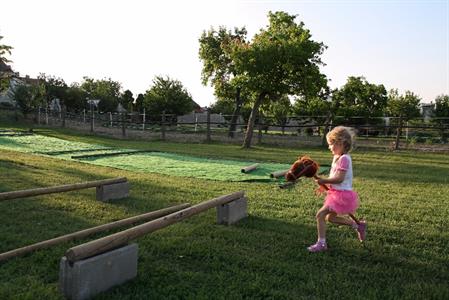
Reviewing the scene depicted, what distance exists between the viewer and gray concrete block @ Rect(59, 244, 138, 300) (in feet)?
10.1

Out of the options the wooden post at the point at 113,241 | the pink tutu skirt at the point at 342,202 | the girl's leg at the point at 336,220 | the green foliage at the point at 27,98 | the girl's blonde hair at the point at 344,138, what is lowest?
the girl's leg at the point at 336,220

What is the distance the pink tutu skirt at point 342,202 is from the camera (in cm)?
425

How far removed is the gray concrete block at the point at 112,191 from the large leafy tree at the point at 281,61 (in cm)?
1267

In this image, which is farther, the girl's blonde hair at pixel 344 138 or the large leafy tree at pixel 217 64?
the large leafy tree at pixel 217 64

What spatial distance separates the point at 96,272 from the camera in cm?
319

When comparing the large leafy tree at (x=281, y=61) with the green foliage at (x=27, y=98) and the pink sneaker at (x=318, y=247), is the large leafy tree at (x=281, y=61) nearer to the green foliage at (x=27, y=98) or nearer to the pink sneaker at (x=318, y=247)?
the pink sneaker at (x=318, y=247)

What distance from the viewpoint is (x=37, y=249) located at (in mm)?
4004

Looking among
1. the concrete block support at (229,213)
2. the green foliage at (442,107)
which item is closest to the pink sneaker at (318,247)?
the concrete block support at (229,213)

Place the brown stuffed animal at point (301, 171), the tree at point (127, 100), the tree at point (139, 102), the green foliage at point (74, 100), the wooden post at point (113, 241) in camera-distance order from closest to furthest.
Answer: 1. the wooden post at point (113, 241)
2. the brown stuffed animal at point (301, 171)
3. the green foliage at point (74, 100)
4. the tree at point (139, 102)
5. the tree at point (127, 100)

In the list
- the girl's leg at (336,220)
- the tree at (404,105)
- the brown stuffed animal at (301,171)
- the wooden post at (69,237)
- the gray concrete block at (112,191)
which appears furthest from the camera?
the tree at (404,105)

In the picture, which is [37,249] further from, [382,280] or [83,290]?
[382,280]

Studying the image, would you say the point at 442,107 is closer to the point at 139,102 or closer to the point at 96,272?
the point at 139,102

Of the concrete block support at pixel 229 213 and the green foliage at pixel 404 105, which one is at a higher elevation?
the green foliage at pixel 404 105

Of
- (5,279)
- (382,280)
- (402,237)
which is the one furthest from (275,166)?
(5,279)
